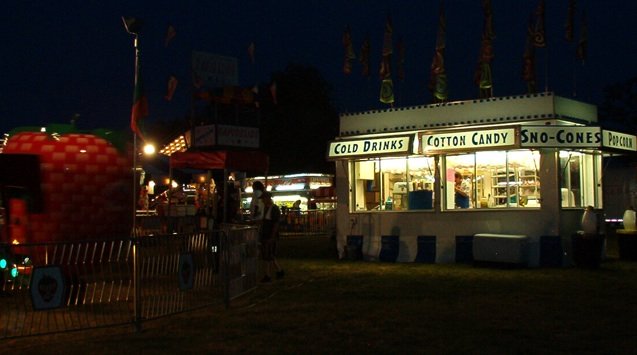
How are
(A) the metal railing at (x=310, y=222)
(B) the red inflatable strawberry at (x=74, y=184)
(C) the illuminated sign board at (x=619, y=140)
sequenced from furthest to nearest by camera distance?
(A) the metal railing at (x=310, y=222), (C) the illuminated sign board at (x=619, y=140), (B) the red inflatable strawberry at (x=74, y=184)

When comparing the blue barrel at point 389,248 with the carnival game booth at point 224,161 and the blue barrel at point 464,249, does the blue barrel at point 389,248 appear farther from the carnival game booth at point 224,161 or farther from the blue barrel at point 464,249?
the carnival game booth at point 224,161

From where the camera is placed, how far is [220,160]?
19.1 m

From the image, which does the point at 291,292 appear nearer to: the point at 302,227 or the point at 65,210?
the point at 65,210

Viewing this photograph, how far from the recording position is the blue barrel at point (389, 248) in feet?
69.5

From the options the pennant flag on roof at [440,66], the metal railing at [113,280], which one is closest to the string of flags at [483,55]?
the pennant flag on roof at [440,66]

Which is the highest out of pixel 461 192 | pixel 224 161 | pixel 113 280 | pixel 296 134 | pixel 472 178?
pixel 296 134

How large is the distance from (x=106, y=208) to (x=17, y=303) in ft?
7.29

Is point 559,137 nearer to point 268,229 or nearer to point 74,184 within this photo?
point 268,229

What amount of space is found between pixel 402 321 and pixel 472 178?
10311 mm

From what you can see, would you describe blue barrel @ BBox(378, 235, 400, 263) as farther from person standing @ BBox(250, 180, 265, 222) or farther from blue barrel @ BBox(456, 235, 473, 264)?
person standing @ BBox(250, 180, 265, 222)

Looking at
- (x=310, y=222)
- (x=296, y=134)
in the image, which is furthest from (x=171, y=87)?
(x=296, y=134)

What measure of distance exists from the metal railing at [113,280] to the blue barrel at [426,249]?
→ 8.85m

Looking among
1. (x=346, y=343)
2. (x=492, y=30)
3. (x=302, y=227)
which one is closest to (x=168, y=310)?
(x=346, y=343)

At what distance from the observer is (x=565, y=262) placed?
19.0 m
